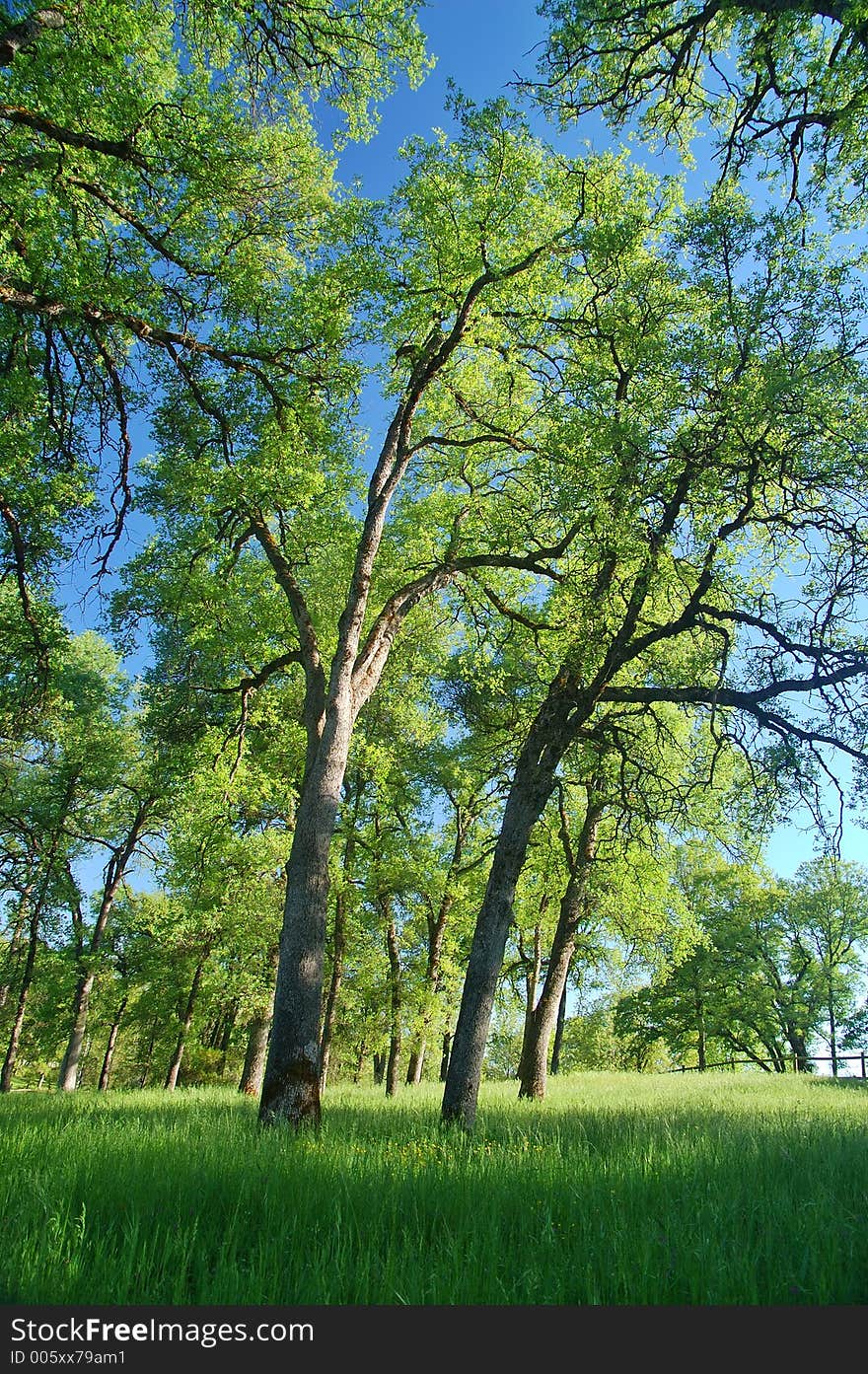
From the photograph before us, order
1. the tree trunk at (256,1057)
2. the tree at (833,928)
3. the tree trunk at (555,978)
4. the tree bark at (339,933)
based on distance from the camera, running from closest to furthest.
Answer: the tree trunk at (555,978) < the tree trunk at (256,1057) < the tree bark at (339,933) < the tree at (833,928)

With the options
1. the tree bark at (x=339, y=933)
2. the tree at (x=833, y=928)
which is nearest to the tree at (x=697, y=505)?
the tree bark at (x=339, y=933)

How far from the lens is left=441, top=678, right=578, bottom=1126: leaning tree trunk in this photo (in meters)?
9.59

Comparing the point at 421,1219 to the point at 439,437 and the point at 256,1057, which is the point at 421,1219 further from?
the point at 256,1057

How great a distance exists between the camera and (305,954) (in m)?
9.04

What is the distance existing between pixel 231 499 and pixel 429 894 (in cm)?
1396

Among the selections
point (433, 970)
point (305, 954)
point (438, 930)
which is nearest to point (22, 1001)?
point (433, 970)

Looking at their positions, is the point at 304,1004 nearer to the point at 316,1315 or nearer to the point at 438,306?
the point at 316,1315

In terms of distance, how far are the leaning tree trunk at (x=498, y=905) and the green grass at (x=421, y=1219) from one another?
153 cm

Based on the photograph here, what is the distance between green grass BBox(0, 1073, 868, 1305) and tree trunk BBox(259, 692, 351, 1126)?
0.90 metres

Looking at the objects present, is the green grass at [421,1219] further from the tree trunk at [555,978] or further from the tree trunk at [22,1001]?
the tree trunk at [22,1001]

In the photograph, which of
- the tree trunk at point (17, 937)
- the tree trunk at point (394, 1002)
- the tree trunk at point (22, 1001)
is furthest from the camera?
the tree trunk at point (17, 937)

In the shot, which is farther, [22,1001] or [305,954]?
[22,1001]

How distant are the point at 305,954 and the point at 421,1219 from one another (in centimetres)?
485

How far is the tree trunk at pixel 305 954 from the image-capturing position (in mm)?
8570
